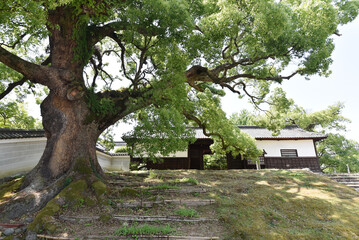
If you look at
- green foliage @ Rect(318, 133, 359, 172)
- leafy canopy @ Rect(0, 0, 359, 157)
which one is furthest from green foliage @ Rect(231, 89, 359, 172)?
leafy canopy @ Rect(0, 0, 359, 157)

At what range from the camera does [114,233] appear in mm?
3826

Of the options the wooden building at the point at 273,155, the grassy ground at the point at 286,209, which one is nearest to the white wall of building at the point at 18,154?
the grassy ground at the point at 286,209

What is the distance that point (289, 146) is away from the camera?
1703 centimetres

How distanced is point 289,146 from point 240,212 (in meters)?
14.6

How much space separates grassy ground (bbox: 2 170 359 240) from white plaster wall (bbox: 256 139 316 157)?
10.1 m

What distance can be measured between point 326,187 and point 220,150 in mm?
6184

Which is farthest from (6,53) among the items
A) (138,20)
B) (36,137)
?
(36,137)

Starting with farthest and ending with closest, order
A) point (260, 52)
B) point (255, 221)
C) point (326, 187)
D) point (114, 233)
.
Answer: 1. point (260, 52)
2. point (326, 187)
3. point (255, 221)
4. point (114, 233)

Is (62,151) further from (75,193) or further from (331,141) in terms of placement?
(331,141)

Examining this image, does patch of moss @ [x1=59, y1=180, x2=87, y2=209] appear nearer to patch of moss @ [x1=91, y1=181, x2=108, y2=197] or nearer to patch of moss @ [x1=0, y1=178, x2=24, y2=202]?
patch of moss @ [x1=91, y1=181, x2=108, y2=197]

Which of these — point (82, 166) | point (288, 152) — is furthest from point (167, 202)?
point (288, 152)

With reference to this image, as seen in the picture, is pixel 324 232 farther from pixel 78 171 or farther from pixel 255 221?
pixel 78 171

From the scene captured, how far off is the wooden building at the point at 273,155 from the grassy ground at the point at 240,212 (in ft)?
30.8

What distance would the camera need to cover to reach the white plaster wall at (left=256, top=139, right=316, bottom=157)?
1667cm
